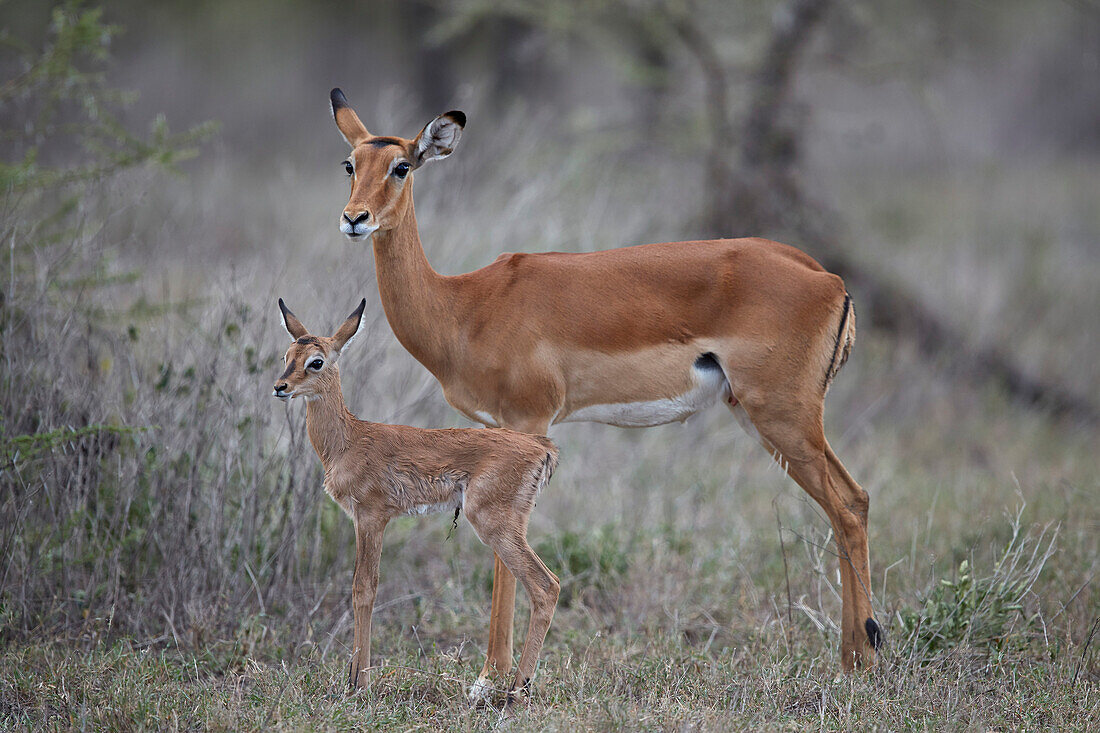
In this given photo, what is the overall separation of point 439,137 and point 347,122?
0.61 metres

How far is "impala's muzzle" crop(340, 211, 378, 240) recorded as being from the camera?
4.08 metres

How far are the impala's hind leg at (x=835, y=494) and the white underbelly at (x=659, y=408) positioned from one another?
188mm

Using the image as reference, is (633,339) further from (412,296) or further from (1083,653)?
(1083,653)

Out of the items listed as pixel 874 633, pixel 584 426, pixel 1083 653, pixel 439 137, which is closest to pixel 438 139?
pixel 439 137

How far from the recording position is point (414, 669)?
15.1 feet

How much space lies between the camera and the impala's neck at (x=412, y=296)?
4586 mm

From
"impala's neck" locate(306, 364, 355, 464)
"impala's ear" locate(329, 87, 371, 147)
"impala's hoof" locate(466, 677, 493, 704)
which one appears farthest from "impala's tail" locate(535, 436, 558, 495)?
"impala's ear" locate(329, 87, 371, 147)

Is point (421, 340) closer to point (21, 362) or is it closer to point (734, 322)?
point (734, 322)

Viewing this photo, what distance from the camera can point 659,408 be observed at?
15.6 feet

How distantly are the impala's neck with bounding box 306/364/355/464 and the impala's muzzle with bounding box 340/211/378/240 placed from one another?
1.73 ft

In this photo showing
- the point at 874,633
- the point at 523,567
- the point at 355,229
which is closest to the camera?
the point at 355,229

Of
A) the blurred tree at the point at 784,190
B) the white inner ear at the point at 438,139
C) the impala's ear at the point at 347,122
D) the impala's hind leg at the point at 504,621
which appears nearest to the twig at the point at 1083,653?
the impala's hind leg at the point at 504,621

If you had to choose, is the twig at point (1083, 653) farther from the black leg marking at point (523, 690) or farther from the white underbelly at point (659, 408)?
→ the black leg marking at point (523, 690)

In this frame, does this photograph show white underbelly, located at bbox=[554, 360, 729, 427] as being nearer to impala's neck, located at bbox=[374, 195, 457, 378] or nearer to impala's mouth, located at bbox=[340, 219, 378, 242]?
impala's neck, located at bbox=[374, 195, 457, 378]
